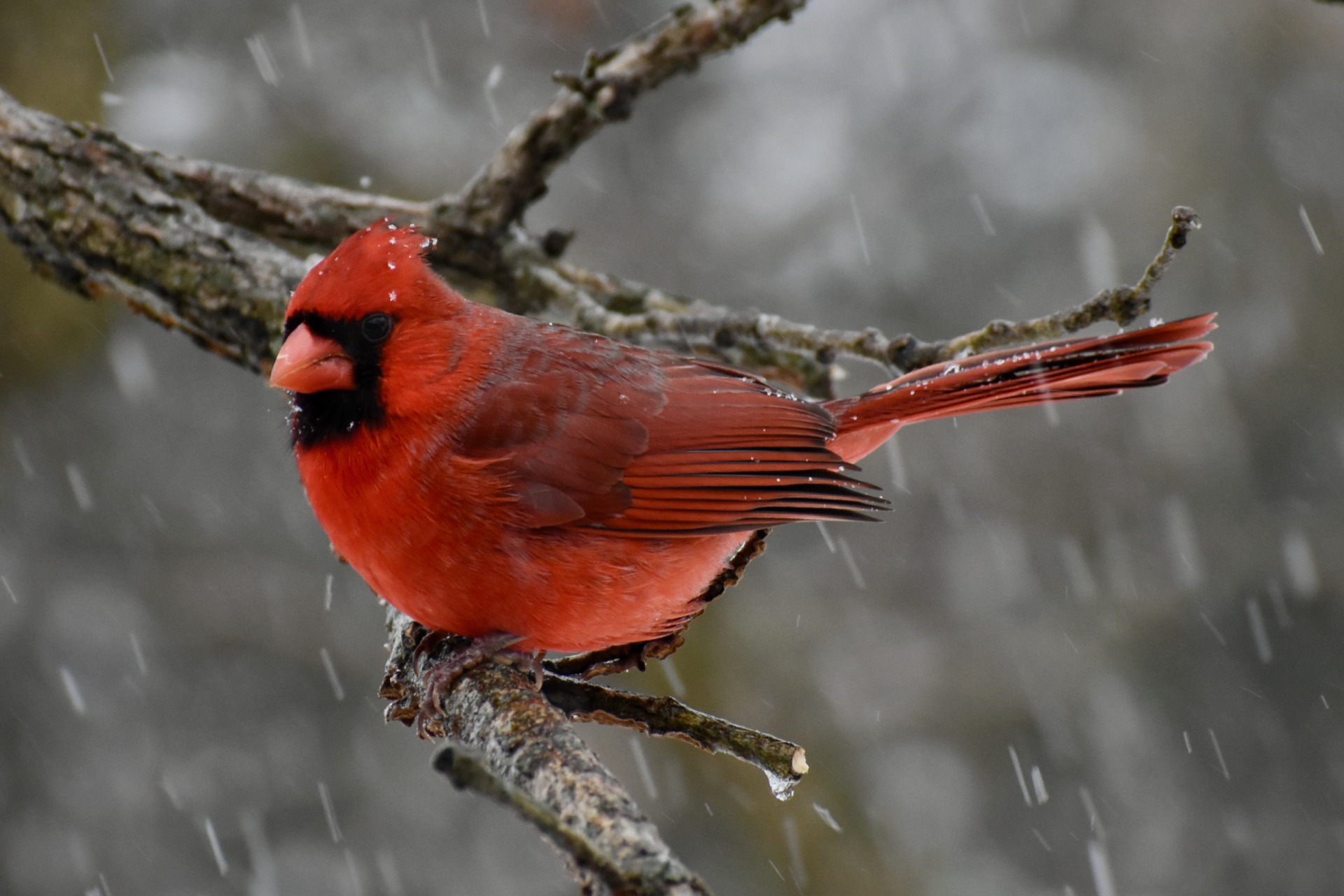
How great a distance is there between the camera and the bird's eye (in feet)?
8.41

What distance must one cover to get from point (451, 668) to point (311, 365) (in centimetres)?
65

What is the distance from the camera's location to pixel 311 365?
2.49 metres

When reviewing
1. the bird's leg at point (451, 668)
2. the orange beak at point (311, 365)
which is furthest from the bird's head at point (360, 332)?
the bird's leg at point (451, 668)

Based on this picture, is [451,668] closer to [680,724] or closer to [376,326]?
[680,724]

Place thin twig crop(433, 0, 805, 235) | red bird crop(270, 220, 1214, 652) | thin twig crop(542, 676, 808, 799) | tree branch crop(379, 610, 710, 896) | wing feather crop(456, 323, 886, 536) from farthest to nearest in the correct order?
thin twig crop(433, 0, 805, 235), wing feather crop(456, 323, 886, 536), red bird crop(270, 220, 1214, 652), thin twig crop(542, 676, 808, 799), tree branch crop(379, 610, 710, 896)

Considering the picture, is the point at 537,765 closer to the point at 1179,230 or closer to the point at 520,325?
the point at 520,325

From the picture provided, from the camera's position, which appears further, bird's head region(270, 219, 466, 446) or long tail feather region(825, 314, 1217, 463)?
long tail feather region(825, 314, 1217, 463)

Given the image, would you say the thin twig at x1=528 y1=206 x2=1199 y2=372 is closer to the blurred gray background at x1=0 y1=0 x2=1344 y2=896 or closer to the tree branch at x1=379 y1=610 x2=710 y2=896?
the tree branch at x1=379 y1=610 x2=710 y2=896

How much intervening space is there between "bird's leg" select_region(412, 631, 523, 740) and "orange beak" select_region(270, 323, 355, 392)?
1.91 ft

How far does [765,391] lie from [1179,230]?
1.11 metres

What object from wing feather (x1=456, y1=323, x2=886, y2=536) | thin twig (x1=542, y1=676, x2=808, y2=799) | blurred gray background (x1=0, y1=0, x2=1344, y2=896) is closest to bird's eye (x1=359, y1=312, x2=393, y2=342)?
wing feather (x1=456, y1=323, x2=886, y2=536)

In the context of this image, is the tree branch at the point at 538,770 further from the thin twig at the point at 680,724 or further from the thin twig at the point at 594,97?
the thin twig at the point at 594,97

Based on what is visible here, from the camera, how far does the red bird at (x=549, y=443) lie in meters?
2.51

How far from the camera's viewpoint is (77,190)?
332 centimetres
